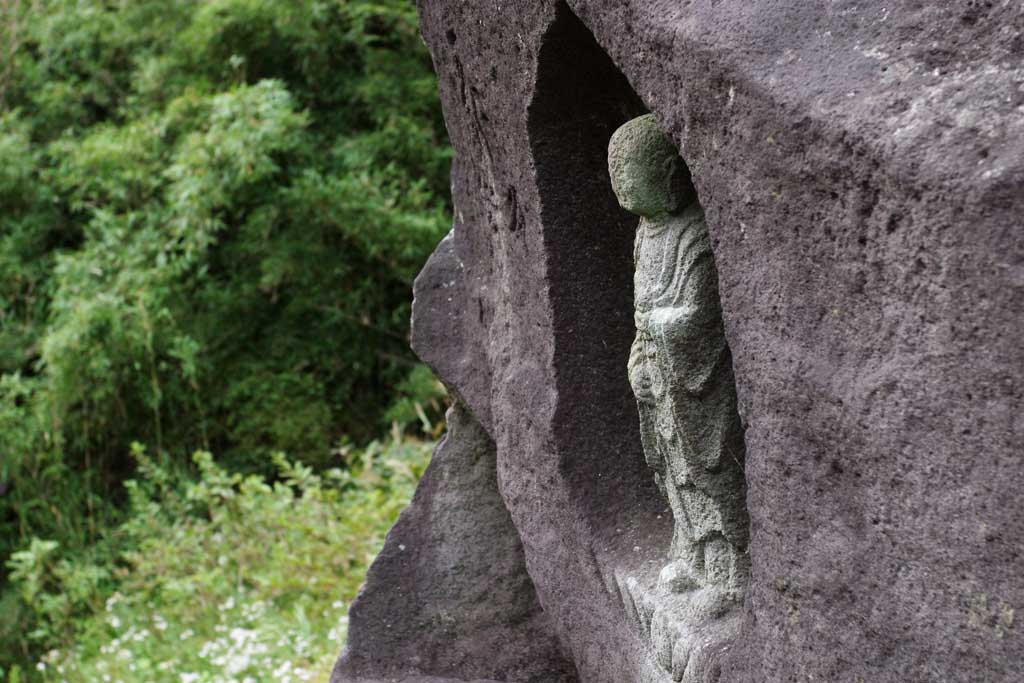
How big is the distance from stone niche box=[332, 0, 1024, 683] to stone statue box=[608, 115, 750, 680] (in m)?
0.09

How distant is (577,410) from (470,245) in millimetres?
639

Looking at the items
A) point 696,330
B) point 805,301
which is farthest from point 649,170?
point 805,301

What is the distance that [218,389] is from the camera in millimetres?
6574

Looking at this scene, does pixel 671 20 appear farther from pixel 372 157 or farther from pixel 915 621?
pixel 372 157

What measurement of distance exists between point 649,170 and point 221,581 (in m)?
3.64

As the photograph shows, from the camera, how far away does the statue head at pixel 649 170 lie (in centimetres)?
200

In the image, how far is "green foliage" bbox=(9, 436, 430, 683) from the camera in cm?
458

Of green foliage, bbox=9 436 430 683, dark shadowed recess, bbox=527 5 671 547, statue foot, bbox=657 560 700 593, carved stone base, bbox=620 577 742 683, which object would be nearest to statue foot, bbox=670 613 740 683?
carved stone base, bbox=620 577 742 683

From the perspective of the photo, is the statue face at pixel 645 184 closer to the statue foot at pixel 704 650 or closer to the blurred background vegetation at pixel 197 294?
the statue foot at pixel 704 650

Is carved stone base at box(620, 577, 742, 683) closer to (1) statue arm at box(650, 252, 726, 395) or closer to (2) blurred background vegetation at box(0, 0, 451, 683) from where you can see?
(1) statue arm at box(650, 252, 726, 395)

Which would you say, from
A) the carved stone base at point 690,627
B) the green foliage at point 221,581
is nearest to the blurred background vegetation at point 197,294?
the green foliage at point 221,581

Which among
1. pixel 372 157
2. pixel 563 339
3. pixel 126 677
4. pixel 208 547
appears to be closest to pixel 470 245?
pixel 563 339

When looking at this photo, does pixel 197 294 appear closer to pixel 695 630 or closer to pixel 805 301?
pixel 695 630

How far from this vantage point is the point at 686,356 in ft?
6.51
